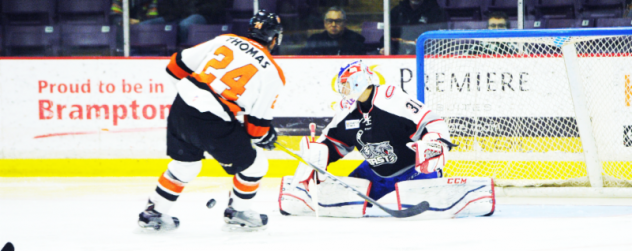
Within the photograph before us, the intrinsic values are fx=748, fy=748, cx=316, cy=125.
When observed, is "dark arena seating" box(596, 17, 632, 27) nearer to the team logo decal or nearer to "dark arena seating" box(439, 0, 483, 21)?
"dark arena seating" box(439, 0, 483, 21)

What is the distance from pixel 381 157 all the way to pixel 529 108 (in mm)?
1708

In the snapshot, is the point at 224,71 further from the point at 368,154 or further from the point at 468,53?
the point at 468,53

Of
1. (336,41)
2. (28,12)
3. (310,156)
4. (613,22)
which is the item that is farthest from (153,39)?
(613,22)

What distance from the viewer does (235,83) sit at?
2.87 metres

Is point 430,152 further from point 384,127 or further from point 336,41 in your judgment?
point 336,41

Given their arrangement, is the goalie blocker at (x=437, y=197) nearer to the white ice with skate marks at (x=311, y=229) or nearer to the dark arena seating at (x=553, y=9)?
the white ice with skate marks at (x=311, y=229)

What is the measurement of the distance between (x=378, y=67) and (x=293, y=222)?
88.3 inches

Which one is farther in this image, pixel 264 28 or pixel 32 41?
pixel 32 41

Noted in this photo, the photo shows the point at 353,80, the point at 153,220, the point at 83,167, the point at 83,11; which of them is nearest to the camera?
the point at 153,220

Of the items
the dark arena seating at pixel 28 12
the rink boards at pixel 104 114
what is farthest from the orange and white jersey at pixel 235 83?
the dark arena seating at pixel 28 12

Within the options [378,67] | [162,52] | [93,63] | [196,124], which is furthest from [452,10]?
[196,124]

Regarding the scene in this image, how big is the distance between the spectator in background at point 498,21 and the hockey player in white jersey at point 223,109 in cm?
266

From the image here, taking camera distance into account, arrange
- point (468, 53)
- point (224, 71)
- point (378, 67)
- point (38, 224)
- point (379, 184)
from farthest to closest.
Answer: point (378, 67) < point (468, 53) < point (379, 184) < point (38, 224) < point (224, 71)

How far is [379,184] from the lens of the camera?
3559 millimetres
